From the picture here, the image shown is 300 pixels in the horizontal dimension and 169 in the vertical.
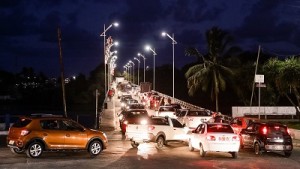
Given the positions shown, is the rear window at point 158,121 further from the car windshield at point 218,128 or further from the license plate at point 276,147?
the license plate at point 276,147

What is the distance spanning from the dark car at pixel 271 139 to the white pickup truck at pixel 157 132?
400 centimetres

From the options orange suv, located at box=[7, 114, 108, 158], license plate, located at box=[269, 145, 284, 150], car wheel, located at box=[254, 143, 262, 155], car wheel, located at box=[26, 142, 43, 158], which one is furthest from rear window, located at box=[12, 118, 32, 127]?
license plate, located at box=[269, 145, 284, 150]

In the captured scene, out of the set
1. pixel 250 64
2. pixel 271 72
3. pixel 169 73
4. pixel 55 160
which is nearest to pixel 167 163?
pixel 55 160

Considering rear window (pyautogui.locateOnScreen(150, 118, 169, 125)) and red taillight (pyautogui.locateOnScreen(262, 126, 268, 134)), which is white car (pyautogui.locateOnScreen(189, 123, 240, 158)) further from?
rear window (pyautogui.locateOnScreen(150, 118, 169, 125))

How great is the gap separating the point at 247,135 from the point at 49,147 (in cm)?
909

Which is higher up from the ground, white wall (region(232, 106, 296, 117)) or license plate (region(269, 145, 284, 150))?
white wall (region(232, 106, 296, 117))

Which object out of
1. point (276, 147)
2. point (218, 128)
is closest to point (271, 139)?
point (276, 147)

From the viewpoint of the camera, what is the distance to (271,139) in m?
21.4

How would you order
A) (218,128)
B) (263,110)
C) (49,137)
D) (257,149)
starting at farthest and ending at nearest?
(263,110), (257,149), (218,128), (49,137)

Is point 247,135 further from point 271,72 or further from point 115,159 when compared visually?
point 271,72

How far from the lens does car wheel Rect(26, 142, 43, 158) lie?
18.9 m

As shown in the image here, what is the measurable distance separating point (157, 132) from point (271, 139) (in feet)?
18.1

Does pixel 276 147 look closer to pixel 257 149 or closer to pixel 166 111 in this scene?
pixel 257 149

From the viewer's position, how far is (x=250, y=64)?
6444cm
